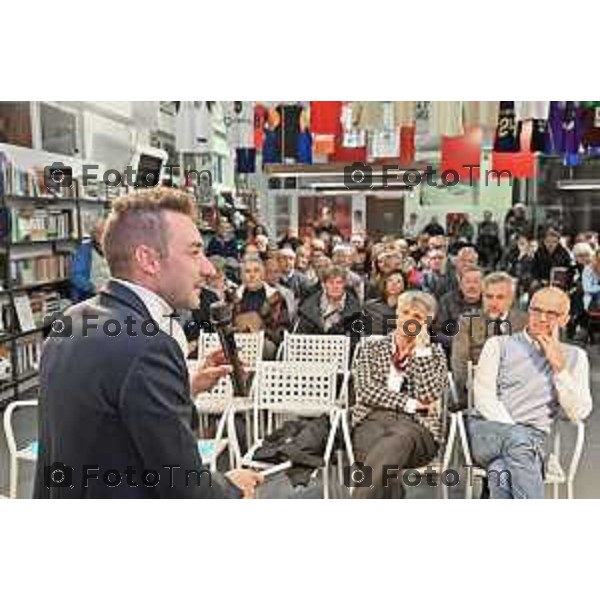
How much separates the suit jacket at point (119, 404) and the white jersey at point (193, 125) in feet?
5.27

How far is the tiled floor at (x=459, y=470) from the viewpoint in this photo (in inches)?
132

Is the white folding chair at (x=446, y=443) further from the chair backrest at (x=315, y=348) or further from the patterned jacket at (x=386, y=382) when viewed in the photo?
the chair backrest at (x=315, y=348)

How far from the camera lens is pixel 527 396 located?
334 cm

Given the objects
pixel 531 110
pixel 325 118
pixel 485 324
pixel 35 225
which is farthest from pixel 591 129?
pixel 35 225

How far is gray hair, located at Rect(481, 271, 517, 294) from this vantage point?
138 inches

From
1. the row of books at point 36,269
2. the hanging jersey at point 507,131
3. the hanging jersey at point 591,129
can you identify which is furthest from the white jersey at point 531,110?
the row of books at point 36,269

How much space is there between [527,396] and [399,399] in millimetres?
579

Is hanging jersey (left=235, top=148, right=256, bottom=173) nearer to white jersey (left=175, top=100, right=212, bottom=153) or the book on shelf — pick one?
white jersey (left=175, top=100, right=212, bottom=153)

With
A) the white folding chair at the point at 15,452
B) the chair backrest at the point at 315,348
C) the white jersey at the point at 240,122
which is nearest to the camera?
the white jersey at the point at 240,122

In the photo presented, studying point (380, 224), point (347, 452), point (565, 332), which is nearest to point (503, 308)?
point (565, 332)
